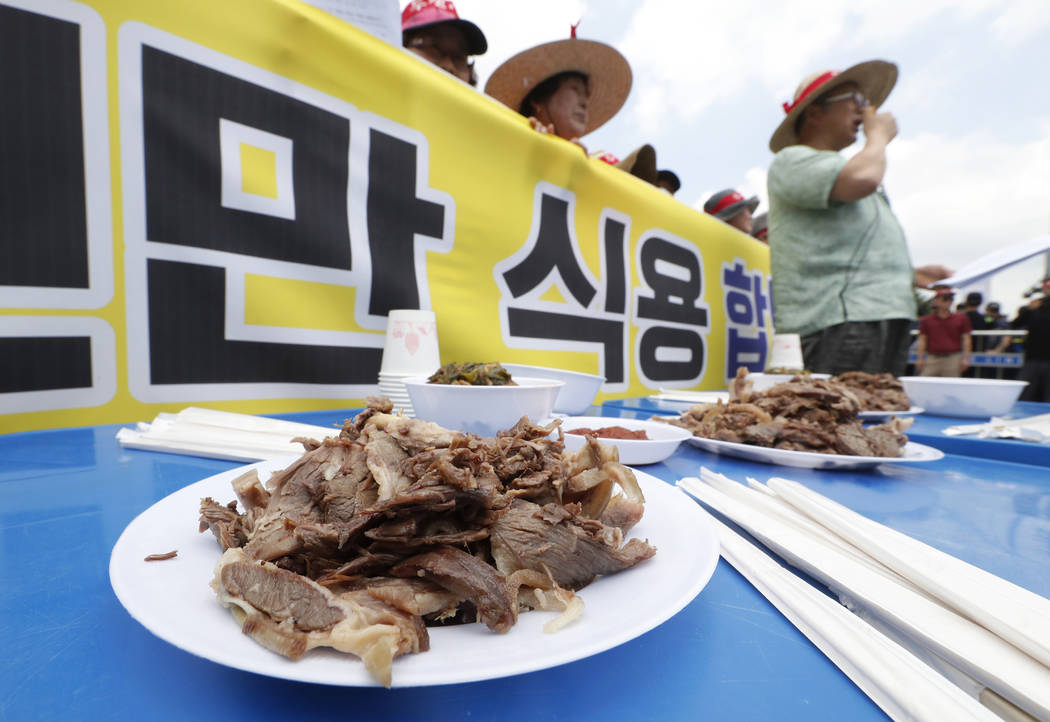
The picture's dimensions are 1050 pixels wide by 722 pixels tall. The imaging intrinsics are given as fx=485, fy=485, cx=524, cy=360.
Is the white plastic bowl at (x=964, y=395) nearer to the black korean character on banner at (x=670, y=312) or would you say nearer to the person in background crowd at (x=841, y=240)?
the person in background crowd at (x=841, y=240)

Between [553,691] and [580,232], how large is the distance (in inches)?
95.4

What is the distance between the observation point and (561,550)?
44cm

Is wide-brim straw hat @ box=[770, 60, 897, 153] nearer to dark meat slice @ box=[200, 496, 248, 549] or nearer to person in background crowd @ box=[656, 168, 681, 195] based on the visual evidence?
person in background crowd @ box=[656, 168, 681, 195]

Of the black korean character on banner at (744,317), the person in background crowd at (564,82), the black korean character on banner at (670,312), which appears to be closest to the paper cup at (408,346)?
the person in background crowd at (564,82)

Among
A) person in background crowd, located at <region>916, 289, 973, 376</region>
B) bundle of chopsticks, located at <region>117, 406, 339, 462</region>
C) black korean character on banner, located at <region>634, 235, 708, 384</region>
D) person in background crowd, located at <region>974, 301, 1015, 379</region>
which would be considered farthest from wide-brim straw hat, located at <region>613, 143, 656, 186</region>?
person in background crowd, located at <region>974, 301, 1015, 379</region>

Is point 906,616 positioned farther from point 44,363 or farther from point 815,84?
point 815,84

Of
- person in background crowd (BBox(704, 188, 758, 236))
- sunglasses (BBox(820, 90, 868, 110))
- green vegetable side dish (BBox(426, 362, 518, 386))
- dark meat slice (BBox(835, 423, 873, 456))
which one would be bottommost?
dark meat slice (BBox(835, 423, 873, 456))

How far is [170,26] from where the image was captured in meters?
1.38

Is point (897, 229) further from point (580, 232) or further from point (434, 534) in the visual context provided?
point (434, 534)

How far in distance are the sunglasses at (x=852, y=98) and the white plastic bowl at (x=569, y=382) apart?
2.63 m

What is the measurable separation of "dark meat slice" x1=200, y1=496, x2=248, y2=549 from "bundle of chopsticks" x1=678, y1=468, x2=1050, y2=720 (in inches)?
20.1

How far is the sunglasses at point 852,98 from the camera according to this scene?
112 inches

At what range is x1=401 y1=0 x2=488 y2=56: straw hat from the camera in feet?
7.09

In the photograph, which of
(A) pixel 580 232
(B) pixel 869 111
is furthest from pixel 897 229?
(A) pixel 580 232
